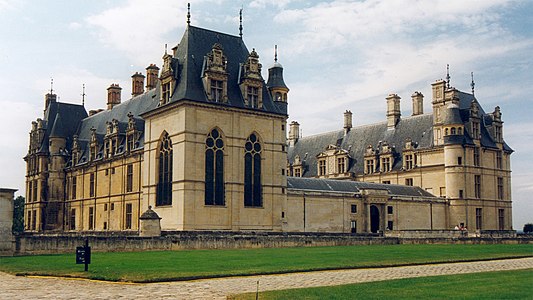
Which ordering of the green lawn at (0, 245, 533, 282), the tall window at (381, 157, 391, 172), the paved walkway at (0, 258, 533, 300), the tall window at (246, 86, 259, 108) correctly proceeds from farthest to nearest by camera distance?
1. the tall window at (381, 157, 391, 172)
2. the tall window at (246, 86, 259, 108)
3. the green lawn at (0, 245, 533, 282)
4. the paved walkway at (0, 258, 533, 300)

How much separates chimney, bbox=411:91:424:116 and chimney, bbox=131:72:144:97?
3019 centimetres

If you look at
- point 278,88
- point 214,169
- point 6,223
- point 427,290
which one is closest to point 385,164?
point 278,88

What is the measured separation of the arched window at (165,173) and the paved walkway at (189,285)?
2531cm

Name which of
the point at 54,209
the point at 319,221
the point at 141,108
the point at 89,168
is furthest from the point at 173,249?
the point at 54,209

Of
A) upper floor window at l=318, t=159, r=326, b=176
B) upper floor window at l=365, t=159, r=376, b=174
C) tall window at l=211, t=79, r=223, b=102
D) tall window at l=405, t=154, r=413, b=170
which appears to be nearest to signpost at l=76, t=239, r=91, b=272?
tall window at l=211, t=79, r=223, b=102

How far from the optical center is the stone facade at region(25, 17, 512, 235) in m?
44.8

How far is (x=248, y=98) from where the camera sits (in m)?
47.0

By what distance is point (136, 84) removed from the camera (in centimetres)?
6725

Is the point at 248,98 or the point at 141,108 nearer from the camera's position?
the point at 248,98

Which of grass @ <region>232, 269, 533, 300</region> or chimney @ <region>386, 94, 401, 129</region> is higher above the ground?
chimney @ <region>386, 94, 401, 129</region>

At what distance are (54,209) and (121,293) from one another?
195 ft

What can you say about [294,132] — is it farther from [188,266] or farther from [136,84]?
[188,266]

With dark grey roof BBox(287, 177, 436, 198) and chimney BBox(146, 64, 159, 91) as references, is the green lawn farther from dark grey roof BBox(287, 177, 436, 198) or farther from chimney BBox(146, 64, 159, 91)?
chimney BBox(146, 64, 159, 91)

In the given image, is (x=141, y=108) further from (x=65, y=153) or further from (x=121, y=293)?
(x=121, y=293)
